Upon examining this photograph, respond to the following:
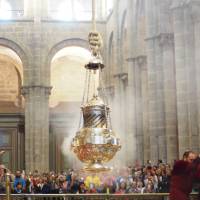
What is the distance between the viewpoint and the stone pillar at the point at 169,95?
19000 millimetres

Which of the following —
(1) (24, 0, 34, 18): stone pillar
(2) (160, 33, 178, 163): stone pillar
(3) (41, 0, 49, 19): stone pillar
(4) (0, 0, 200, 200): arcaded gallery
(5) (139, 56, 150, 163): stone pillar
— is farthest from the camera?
(3) (41, 0, 49, 19): stone pillar

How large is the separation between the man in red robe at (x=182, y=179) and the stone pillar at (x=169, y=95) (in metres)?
11.4

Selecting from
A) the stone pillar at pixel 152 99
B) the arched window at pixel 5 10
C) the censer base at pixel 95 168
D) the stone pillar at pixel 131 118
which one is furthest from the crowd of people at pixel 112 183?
the arched window at pixel 5 10

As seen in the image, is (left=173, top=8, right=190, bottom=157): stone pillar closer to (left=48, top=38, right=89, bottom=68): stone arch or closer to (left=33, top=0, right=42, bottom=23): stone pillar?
(left=48, top=38, right=89, bottom=68): stone arch

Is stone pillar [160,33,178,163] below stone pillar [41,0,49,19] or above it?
below

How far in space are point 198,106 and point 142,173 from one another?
3.24m

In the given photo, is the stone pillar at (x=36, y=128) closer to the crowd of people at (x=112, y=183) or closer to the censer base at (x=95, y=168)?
the crowd of people at (x=112, y=183)

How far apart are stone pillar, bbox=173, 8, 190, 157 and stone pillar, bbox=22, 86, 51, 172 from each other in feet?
44.4

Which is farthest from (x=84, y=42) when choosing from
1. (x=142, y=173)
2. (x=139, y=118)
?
(x=142, y=173)

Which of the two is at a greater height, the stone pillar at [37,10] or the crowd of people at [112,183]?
the stone pillar at [37,10]

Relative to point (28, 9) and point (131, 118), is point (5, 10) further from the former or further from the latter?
point (131, 118)

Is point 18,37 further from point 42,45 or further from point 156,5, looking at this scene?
point 156,5

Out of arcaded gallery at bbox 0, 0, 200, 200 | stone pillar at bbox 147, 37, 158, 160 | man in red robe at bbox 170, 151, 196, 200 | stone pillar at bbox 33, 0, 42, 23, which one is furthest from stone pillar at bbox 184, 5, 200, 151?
stone pillar at bbox 33, 0, 42, 23

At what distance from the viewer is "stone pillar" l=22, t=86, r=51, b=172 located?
29.4 meters
